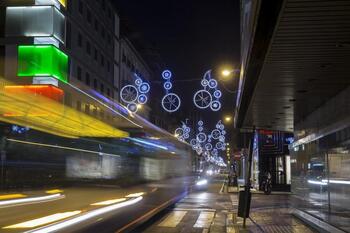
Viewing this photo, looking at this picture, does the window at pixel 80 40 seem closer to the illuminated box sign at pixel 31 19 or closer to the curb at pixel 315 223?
the illuminated box sign at pixel 31 19

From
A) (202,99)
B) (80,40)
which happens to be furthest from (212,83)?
(80,40)

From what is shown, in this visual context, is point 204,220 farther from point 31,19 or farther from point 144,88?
point 31,19

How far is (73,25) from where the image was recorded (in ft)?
164

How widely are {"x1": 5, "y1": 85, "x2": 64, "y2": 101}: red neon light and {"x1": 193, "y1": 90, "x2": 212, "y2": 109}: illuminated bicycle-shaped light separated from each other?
15977mm

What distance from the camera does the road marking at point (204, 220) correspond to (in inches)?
679

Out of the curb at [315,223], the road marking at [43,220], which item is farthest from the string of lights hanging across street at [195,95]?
the road marking at [43,220]

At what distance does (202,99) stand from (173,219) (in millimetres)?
6108

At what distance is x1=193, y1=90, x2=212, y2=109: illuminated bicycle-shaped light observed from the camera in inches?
912

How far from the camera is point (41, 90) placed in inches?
262

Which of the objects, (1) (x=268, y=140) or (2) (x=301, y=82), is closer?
(2) (x=301, y=82)

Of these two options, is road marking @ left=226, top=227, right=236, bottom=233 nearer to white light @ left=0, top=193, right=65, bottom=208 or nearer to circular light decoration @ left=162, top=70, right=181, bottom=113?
white light @ left=0, top=193, right=65, bottom=208

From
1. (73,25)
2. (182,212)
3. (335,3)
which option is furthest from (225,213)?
(73,25)

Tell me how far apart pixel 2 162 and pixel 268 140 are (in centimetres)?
3300

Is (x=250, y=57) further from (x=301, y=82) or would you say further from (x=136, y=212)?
(x=136, y=212)
